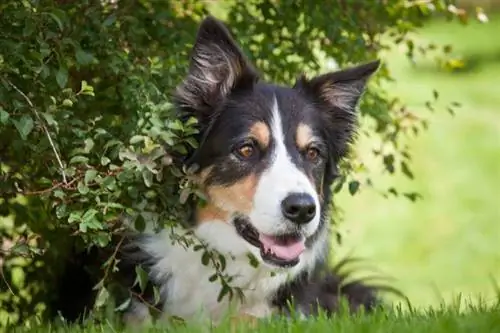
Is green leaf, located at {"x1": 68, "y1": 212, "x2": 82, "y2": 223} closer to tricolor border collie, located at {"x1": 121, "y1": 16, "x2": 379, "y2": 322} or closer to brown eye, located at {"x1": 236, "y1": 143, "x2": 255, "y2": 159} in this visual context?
tricolor border collie, located at {"x1": 121, "y1": 16, "x2": 379, "y2": 322}

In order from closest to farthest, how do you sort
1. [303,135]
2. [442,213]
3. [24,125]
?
1. [24,125]
2. [303,135]
3. [442,213]

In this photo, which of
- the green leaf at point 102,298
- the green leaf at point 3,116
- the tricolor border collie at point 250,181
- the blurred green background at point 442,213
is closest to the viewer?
the green leaf at point 3,116

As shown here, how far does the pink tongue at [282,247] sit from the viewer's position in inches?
218

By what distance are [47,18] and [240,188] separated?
1241 millimetres

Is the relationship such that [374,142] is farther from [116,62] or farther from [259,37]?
[116,62]

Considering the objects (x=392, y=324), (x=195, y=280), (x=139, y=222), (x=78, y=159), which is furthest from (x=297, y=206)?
(x=78, y=159)

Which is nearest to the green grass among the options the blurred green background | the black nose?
the black nose

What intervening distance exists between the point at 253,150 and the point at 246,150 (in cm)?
4

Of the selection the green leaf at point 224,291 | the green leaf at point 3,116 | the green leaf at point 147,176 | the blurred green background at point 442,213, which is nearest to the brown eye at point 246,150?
the green leaf at point 224,291

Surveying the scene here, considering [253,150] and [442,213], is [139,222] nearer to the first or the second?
[253,150]

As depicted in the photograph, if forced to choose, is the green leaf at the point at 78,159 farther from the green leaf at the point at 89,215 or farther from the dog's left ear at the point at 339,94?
A: the dog's left ear at the point at 339,94

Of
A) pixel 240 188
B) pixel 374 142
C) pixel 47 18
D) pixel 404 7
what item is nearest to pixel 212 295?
pixel 240 188

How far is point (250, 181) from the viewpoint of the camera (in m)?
5.54

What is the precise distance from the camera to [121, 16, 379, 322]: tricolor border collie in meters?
5.52
